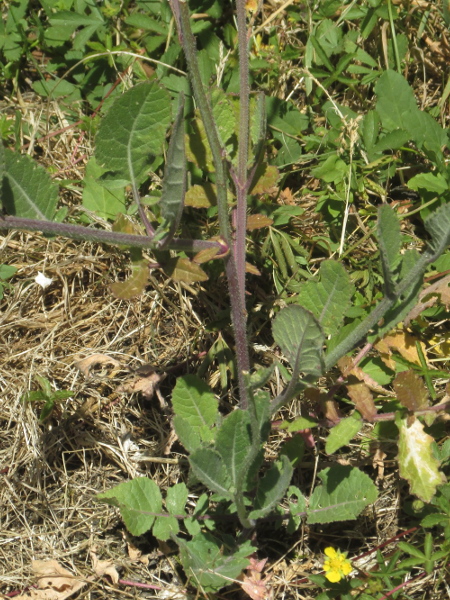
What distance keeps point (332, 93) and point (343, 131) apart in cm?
34

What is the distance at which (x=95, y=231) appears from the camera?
1.85 meters

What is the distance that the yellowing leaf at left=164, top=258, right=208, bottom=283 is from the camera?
2004 mm

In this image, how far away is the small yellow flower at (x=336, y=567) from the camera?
7.38 feet

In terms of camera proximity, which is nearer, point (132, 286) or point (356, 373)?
point (132, 286)

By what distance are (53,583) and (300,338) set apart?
1.39 meters

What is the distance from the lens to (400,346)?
2582mm

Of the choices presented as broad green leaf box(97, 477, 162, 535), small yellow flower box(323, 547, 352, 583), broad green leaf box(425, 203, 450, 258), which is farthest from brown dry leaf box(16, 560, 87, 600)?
broad green leaf box(425, 203, 450, 258)

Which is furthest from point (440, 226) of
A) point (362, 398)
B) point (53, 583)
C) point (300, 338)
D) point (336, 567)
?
point (53, 583)

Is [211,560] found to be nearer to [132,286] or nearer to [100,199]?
[132,286]

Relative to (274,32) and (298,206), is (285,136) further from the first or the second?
(274,32)

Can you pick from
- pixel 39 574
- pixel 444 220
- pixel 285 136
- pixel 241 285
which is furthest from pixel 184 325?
pixel 444 220

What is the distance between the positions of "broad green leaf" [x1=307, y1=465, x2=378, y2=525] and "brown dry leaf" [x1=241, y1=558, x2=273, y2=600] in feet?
0.87

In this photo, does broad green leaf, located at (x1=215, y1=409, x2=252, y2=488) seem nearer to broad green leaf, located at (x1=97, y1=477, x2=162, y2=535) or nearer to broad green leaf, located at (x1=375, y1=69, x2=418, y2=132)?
broad green leaf, located at (x1=97, y1=477, x2=162, y2=535)

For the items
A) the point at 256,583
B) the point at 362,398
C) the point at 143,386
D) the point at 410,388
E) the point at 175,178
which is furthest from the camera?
the point at 143,386
